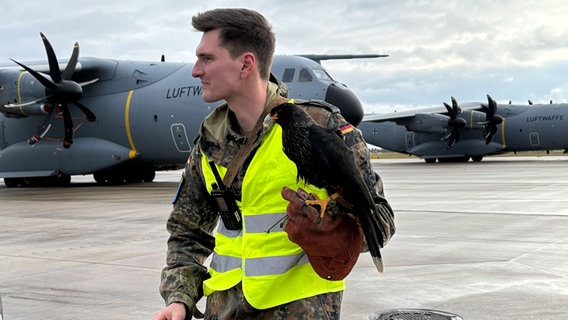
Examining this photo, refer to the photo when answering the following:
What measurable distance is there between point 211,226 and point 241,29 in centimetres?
86

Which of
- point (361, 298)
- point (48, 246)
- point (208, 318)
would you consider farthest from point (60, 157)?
point (208, 318)

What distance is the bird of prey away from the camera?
77.2 inches

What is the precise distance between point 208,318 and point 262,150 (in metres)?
0.68

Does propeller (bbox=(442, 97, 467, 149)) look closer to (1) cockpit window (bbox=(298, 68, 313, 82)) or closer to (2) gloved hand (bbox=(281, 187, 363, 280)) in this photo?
(1) cockpit window (bbox=(298, 68, 313, 82))

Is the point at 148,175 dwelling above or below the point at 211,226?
below

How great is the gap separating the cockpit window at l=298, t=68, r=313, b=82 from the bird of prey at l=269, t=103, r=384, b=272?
1699cm

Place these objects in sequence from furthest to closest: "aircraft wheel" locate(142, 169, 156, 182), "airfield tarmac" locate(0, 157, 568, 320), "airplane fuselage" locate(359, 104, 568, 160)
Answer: "airplane fuselage" locate(359, 104, 568, 160) → "aircraft wheel" locate(142, 169, 156, 182) → "airfield tarmac" locate(0, 157, 568, 320)

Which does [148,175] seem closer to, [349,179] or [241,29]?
[241,29]

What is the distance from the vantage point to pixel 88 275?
6.95m

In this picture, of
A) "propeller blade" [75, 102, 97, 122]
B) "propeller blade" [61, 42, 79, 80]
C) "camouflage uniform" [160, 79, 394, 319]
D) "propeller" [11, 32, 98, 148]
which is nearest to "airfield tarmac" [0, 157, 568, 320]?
"camouflage uniform" [160, 79, 394, 319]

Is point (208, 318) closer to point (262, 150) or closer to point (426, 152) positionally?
point (262, 150)

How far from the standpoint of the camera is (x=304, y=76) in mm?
19047

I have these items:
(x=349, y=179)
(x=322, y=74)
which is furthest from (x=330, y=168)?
(x=322, y=74)

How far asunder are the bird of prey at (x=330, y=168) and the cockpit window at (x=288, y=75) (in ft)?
56.9
